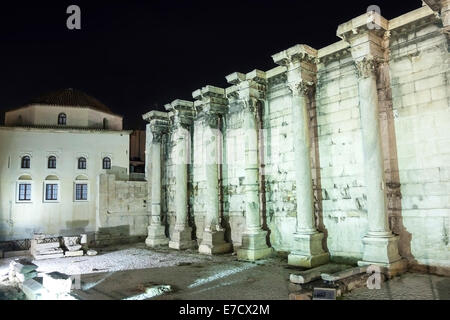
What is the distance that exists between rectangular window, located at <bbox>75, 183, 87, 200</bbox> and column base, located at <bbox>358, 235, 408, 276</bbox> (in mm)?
19415

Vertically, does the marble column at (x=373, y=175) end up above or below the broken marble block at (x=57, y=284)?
above

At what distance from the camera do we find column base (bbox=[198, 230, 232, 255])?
45.4 feet

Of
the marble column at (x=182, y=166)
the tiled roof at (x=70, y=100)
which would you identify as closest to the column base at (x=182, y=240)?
the marble column at (x=182, y=166)

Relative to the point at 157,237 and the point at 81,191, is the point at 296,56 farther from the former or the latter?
the point at 81,191

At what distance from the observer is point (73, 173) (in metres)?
23.4

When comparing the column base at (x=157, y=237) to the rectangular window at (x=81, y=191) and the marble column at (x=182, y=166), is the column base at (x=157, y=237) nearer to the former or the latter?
the marble column at (x=182, y=166)

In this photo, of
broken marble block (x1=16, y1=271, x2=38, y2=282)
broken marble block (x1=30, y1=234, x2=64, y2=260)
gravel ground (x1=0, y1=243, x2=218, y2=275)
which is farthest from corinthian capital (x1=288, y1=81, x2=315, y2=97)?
broken marble block (x1=30, y1=234, x2=64, y2=260)

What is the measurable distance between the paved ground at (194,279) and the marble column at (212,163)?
2.87 ft

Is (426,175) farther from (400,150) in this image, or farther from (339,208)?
(339,208)

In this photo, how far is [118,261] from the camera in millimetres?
12891

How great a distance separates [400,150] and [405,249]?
270 centimetres

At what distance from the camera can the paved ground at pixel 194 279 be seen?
7629 millimetres

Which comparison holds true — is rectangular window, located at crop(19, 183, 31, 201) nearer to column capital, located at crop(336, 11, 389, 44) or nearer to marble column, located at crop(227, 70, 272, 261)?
marble column, located at crop(227, 70, 272, 261)

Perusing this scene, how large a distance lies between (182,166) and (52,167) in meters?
11.5
